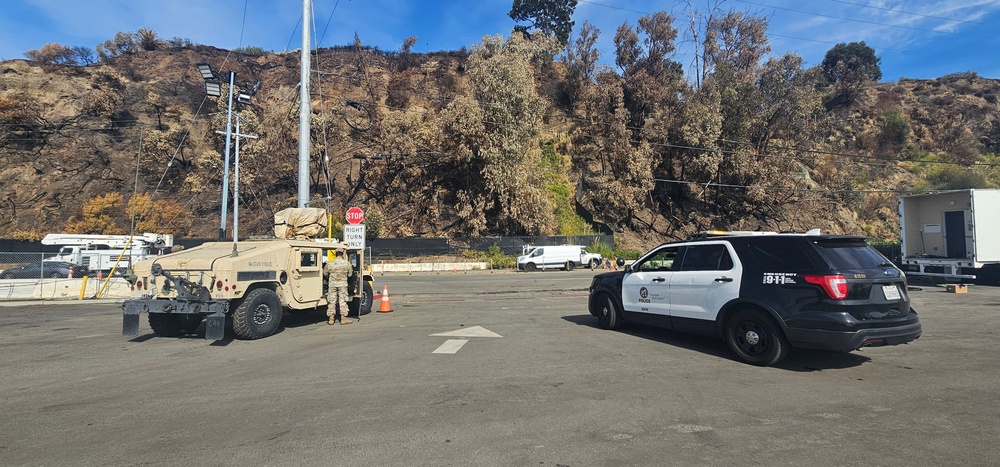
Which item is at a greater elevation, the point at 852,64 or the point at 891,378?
the point at 852,64

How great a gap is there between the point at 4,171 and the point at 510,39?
44.1 metres

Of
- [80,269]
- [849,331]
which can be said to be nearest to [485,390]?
[849,331]

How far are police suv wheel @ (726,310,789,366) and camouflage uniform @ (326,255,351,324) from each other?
7.37m

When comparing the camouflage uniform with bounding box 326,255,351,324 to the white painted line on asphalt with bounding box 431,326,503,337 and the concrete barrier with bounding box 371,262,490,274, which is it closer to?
the white painted line on asphalt with bounding box 431,326,503,337

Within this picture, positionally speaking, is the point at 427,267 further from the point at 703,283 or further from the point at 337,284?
the point at 703,283

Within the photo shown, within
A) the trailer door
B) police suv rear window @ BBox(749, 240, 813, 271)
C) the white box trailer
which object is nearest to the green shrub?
the white box trailer

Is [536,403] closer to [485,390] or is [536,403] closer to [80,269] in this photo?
[485,390]

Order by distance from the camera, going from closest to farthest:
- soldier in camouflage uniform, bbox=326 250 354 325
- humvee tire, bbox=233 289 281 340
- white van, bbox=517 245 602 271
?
1. humvee tire, bbox=233 289 281 340
2. soldier in camouflage uniform, bbox=326 250 354 325
3. white van, bbox=517 245 602 271

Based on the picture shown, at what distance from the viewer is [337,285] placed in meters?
10.8

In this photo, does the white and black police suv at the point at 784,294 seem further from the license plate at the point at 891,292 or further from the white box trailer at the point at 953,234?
the white box trailer at the point at 953,234

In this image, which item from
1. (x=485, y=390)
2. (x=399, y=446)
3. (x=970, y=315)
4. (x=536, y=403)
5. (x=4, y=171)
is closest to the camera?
(x=399, y=446)

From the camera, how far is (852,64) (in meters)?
69.1

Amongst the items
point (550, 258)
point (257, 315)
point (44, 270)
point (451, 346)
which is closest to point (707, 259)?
point (451, 346)

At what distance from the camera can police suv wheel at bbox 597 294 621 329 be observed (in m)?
9.62
